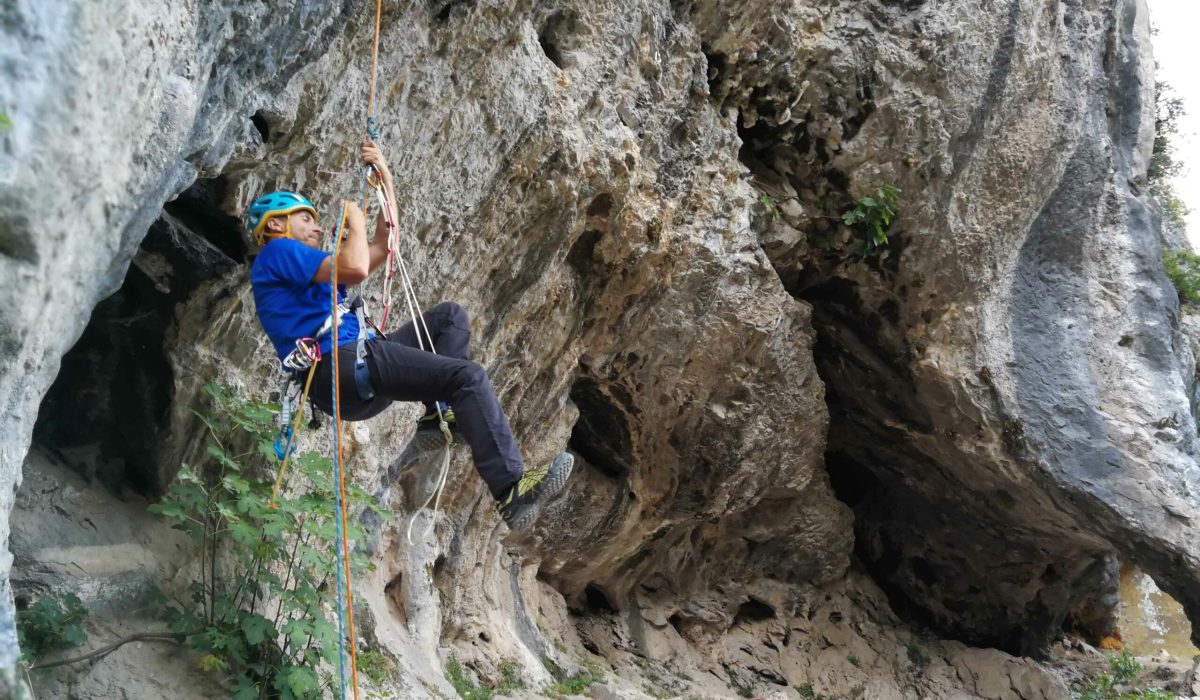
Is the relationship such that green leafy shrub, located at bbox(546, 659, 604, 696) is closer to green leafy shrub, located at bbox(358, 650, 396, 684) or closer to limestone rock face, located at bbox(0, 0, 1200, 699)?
limestone rock face, located at bbox(0, 0, 1200, 699)

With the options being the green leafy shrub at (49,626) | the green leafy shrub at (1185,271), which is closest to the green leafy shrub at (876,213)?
the green leafy shrub at (1185,271)

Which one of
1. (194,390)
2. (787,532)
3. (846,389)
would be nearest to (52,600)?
(194,390)

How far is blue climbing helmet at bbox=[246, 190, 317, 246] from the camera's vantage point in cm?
394

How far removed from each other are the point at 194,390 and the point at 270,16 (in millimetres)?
1716

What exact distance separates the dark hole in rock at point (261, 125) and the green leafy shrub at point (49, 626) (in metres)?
1.90

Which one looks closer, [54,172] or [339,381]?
[54,172]

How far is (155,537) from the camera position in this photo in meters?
4.04

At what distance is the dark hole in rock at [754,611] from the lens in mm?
11578

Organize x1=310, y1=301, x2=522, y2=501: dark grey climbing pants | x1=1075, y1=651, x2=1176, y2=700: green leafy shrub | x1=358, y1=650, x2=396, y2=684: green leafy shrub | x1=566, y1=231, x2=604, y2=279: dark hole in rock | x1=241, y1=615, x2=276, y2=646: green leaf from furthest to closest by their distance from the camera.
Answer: x1=1075, y1=651, x2=1176, y2=700: green leafy shrub < x1=566, y1=231, x2=604, y2=279: dark hole in rock < x1=358, y1=650, x2=396, y2=684: green leafy shrub < x1=310, y1=301, x2=522, y2=501: dark grey climbing pants < x1=241, y1=615, x2=276, y2=646: green leaf

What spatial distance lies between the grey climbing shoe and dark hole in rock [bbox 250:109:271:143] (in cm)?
176

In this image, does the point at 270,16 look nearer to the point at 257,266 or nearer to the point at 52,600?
the point at 257,266

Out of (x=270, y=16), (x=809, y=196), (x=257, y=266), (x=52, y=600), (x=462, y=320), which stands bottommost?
(x=52, y=600)

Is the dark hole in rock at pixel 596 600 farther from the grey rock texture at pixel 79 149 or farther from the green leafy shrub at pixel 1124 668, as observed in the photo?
the grey rock texture at pixel 79 149

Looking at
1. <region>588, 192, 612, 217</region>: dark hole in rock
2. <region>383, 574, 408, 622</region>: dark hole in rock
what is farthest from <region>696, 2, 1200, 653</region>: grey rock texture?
<region>383, 574, 408, 622</region>: dark hole in rock
